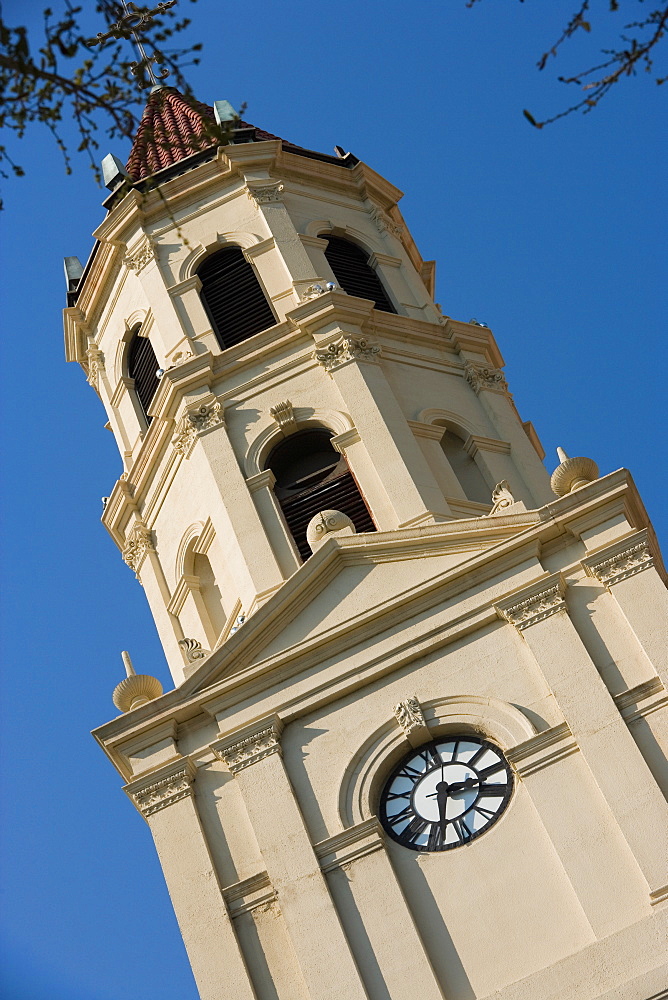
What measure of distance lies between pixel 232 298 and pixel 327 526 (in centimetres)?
714

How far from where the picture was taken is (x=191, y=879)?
2514cm

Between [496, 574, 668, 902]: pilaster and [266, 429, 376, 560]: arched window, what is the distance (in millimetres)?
3943

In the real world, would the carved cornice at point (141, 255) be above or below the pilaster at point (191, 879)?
above

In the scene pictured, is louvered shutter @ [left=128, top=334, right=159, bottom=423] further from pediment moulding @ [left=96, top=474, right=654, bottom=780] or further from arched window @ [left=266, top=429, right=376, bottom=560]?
pediment moulding @ [left=96, top=474, right=654, bottom=780]

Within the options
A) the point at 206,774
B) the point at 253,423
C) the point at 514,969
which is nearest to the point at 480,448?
the point at 253,423

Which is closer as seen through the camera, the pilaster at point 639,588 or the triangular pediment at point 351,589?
the pilaster at point 639,588

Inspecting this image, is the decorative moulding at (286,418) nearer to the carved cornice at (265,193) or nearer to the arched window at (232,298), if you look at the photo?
the arched window at (232,298)

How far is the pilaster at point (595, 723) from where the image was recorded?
22984mm

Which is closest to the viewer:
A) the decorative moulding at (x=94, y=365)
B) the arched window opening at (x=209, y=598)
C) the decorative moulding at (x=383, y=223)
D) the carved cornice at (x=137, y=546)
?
the arched window opening at (x=209, y=598)

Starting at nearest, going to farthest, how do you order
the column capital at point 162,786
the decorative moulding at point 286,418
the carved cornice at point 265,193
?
the column capital at point 162,786 < the decorative moulding at point 286,418 < the carved cornice at point 265,193

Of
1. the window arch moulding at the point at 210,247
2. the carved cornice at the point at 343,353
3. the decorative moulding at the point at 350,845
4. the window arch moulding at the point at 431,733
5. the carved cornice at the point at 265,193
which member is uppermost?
the carved cornice at the point at 265,193

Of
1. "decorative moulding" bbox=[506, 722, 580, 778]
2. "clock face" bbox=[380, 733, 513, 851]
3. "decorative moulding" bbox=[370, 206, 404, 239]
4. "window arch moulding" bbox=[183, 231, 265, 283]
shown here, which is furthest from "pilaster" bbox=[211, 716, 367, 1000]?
"decorative moulding" bbox=[370, 206, 404, 239]

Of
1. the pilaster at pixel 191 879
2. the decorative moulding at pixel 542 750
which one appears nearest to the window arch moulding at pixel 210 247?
the pilaster at pixel 191 879

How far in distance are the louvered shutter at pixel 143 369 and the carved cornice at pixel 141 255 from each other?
137 cm
